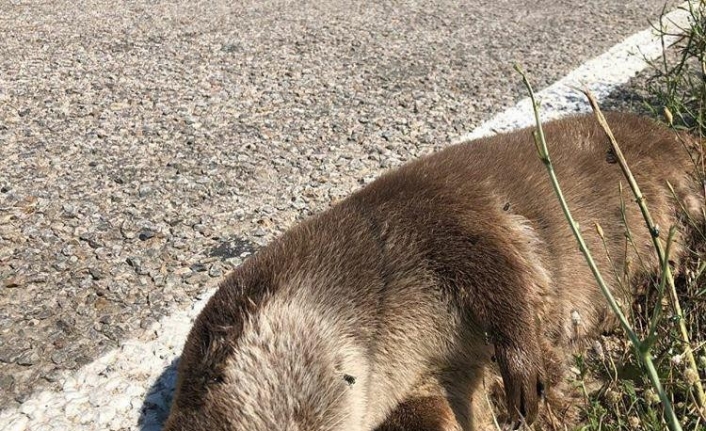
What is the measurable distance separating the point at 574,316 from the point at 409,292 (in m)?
0.53

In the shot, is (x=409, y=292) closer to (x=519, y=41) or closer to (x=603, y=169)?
(x=603, y=169)

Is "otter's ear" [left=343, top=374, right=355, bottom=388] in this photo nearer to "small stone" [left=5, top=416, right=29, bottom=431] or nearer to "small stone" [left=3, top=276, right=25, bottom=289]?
"small stone" [left=5, top=416, right=29, bottom=431]

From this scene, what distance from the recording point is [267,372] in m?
1.77

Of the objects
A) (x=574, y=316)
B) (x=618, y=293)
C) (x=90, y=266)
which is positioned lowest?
(x=90, y=266)

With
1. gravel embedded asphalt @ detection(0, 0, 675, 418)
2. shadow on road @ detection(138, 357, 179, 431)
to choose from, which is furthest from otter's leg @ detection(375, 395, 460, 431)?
gravel embedded asphalt @ detection(0, 0, 675, 418)

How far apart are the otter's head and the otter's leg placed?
0.56ft

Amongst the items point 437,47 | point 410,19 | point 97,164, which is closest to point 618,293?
point 97,164

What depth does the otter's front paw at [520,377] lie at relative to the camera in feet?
6.68

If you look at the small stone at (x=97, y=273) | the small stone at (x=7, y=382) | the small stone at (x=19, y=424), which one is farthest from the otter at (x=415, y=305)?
the small stone at (x=97, y=273)

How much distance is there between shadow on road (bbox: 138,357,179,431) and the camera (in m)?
2.24

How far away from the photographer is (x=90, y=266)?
9.55 feet

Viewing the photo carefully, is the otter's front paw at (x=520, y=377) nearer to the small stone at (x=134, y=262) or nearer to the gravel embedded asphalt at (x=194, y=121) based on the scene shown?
the gravel embedded asphalt at (x=194, y=121)

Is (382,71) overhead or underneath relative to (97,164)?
overhead

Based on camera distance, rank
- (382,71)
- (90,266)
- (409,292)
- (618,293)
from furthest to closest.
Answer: (382,71) < (90,266) < (618,293) < (409,292)
